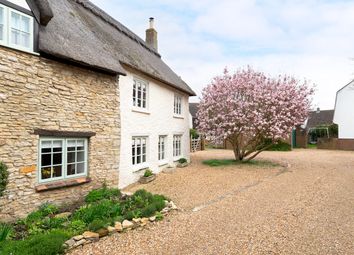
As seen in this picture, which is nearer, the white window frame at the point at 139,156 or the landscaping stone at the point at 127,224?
the landscaping stone at the point at 127,224

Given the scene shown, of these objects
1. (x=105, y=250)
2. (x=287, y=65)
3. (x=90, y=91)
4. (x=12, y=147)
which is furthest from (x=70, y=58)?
(x=287, y=65)

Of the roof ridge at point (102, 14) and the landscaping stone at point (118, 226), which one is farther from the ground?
the roof ridge at point (102, 14)

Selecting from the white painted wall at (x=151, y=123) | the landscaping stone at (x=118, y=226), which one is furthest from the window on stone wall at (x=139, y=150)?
the landscaping stone at (x=118, y=226)

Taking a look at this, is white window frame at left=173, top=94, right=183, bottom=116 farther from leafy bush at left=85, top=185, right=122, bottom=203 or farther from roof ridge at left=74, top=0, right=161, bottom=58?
leafy bush at left=85, top=185, right=122, bottom=203

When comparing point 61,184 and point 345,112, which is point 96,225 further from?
point 345,112

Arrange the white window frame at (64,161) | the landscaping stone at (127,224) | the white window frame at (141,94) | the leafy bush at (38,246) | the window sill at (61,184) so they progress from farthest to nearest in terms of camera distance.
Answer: the white window frame at (141,94)
the white window frame at (64,161)
the window sill at (61,184)
the landscaping stone at (127,224)
the leafy bush at (38,246)

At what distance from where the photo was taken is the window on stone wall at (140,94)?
40.7ft

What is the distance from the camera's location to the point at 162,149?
49.8 ft

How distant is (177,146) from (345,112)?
27425 millimetres

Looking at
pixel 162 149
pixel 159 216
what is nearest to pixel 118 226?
pixel 159 216

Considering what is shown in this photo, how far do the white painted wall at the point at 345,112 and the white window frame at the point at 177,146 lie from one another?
2652cm

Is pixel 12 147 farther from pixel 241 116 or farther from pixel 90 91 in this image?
pixel 241 116

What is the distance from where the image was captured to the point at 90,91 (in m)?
9.30

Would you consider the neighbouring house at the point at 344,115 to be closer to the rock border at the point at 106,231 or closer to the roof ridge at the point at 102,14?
the roof ridge at the point at 102,14
